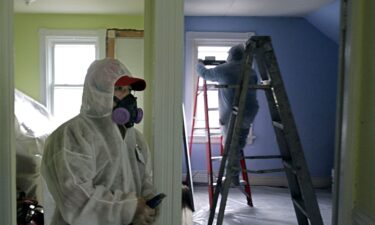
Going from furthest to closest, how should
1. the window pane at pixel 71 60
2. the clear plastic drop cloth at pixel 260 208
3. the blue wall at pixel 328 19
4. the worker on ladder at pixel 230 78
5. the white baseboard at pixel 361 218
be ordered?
the window pane at pixel 71 60, the blue wall at pixel 328 19, the clear plastic drop cloth at pixel 260 208, the worker on ladder at pixel 230 78, the white baseboard at pixel 361 218

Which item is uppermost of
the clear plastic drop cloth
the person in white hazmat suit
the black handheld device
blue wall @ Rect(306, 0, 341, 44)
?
blue wall @ Rect(306, 0, 341, 44)

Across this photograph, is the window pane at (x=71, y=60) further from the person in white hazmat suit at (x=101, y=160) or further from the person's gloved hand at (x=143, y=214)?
the person's gloved hand at (x=143, y=214)

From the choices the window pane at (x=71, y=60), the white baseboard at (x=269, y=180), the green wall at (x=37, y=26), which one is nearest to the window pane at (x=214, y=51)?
the green wall at (x=37, y=26)

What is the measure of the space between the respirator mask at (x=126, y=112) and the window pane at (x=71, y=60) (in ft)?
11.0

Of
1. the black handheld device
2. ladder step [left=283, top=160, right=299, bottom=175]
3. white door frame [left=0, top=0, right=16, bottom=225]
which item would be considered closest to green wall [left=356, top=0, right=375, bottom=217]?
ladder step [left=283, top=160, right=299, bottom=175]

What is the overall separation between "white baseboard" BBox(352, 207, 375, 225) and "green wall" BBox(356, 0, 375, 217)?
16mm

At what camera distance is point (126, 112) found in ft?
4.41

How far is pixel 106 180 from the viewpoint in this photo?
131 cm

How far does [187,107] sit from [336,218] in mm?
3048

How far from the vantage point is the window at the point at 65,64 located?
448cm

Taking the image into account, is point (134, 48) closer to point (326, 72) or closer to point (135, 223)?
point (326, 72)

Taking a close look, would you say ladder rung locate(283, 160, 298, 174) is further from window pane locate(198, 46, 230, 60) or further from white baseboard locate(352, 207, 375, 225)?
window pane locate(198, 46, 230, 60)

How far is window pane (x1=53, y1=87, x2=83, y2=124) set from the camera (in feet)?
15.2

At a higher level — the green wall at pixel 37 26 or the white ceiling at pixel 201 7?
the white ceiling at pixel 201 7
